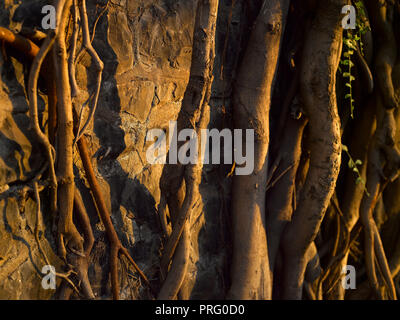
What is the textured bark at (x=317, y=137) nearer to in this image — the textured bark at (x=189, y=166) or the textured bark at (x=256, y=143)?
the textured bark at (x=256, y=143)

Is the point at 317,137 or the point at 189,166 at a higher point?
the point at 317,137

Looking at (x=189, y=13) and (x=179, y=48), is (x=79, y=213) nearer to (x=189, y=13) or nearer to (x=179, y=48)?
(x=179, y=48)

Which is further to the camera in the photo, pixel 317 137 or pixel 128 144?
pixel 317 137

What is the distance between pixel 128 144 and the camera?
66.6 inches

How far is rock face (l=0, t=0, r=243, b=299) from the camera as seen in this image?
144 cm

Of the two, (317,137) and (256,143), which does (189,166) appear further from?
(317,137)

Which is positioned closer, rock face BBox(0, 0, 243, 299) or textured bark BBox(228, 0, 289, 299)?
rock face BBox(0, 0, 243, 299)

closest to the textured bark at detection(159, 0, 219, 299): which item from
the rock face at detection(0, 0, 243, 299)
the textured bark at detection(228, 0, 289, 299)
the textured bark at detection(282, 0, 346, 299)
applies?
the rock face at detection(0, 0, 243, 299)

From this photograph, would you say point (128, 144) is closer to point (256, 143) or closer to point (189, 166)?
point (189, 166)

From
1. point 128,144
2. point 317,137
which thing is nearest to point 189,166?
point 128,144

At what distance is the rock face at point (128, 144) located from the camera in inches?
56.9

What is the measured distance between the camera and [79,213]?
1.58 m

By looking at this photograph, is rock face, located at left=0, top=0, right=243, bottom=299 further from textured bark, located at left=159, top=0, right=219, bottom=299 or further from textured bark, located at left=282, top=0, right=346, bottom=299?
textured bark, located at left=282, top=0, right=346, bottom=299

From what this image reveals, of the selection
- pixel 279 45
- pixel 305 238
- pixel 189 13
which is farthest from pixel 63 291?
pixel 279 45
